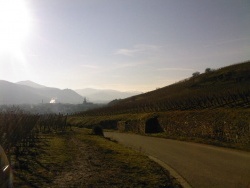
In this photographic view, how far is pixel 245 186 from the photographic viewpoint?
31.7 feet

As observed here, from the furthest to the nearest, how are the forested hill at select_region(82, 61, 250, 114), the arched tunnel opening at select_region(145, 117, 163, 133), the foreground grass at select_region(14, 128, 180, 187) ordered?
the forested hill at select_region(82, 61, 250, 114)
the arched tunnel opening at select_region(145, 117, 163, 133)
the foreground grass at select_region(14, 128, 180, 187)

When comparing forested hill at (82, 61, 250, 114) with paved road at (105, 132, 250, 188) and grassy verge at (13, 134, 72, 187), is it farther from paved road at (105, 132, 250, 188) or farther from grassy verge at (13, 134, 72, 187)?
grassy verge at (13, 134, 72, 187)

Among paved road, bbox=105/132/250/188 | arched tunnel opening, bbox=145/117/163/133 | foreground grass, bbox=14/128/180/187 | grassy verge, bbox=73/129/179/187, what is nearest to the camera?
foreground grass, bbox=14/128/180/187

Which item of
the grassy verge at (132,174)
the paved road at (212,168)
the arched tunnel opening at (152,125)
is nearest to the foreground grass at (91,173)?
the grassy verge at (132,174)

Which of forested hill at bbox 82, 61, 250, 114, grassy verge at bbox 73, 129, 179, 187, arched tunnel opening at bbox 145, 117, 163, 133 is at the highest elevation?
forested hill at bbox 82, 61, 250, 114

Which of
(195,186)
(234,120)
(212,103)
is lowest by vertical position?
(195,186)

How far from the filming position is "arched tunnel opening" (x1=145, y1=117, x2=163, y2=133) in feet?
124

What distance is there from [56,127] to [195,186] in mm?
33434

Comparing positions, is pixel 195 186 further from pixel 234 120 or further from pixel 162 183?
pixel 234 120

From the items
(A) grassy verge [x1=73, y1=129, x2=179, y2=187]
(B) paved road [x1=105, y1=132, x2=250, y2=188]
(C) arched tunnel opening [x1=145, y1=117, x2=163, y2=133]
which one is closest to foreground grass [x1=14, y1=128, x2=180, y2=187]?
(A) grassy verge [x1=73, y1=129, x2=179, y2=187]

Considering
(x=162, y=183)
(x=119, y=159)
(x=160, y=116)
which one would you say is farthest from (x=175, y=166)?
(x=160, y=116)

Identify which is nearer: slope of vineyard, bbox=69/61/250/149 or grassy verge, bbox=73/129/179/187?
grassy verge, bbox=73/129/179/187

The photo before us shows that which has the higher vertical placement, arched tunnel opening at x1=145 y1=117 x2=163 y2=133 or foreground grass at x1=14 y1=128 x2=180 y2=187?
arched tunnel opening at x1=145 y1=117 x2=163 y2=133

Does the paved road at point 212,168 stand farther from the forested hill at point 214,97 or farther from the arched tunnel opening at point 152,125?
the arched tunnel opening at point 152,125
